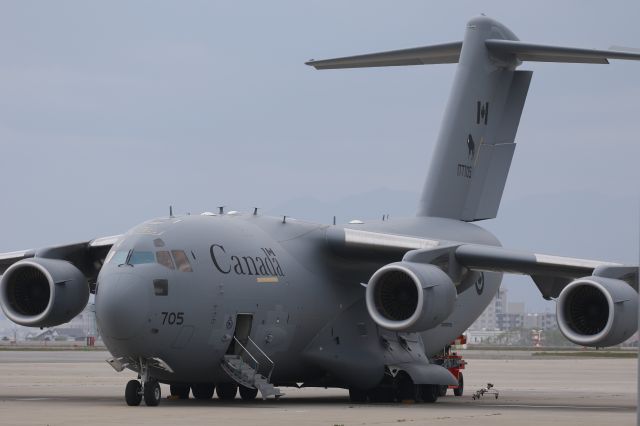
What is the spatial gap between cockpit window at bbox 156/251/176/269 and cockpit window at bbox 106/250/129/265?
1.61ft

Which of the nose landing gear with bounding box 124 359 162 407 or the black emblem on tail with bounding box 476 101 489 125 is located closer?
the nose landing gear with bounding box 124 359 162 407

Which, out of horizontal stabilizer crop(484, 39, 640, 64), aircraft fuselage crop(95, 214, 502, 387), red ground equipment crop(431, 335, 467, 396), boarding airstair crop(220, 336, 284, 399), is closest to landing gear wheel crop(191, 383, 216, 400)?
aircraft fuselage crop(95, 214, 502, 387)

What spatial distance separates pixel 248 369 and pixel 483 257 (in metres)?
4.25

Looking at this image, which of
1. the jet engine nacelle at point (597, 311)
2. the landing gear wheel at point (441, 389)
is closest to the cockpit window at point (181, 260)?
the jet engine nacelle at point (597, 311)

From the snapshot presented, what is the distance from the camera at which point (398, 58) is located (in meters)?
26.3

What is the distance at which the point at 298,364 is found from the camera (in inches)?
902

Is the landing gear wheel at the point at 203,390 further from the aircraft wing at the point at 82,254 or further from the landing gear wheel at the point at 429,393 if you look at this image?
the landing gear wheel at the point at 429,393

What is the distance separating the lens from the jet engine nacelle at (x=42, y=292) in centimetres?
2189

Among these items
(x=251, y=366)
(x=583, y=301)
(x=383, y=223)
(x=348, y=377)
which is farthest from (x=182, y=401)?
(x=583, y=301)

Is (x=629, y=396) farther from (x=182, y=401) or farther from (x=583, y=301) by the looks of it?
(x=182, y=401)

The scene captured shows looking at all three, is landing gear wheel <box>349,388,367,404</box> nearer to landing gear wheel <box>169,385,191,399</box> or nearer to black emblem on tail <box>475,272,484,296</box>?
landing gear wheel <box>169,385,191,399</box>

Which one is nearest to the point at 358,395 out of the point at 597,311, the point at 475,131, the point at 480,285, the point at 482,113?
the point at 480,285

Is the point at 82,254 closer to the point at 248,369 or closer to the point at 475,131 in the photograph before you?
the point at 248,369

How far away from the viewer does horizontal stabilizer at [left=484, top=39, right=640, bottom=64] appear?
24.2m
